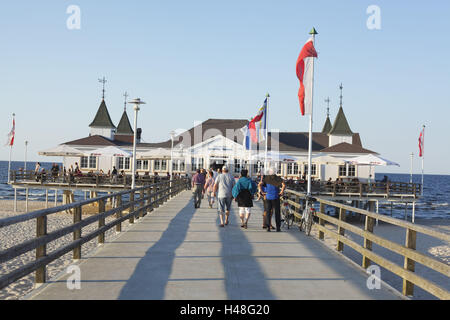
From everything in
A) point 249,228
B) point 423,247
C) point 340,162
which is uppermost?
point 340,162

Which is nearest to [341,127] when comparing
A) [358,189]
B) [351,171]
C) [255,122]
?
[351,171]

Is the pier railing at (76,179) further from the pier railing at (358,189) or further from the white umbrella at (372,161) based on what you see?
the white umbrella at (372,161)

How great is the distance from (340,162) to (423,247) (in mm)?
12137

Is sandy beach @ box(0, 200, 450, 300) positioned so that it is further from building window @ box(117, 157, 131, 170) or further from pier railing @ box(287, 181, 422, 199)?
building window @ box(117, 157, 131, 170)

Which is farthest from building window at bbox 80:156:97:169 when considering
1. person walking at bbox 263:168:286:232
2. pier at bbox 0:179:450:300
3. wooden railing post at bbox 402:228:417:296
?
wooden railing post at bbox 402:228:417:296

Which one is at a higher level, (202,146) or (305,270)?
(202,146)

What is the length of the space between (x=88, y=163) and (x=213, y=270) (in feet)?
131

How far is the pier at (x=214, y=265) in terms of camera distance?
570 centimetres

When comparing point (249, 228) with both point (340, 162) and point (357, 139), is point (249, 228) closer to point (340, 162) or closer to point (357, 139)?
point (340, 162)

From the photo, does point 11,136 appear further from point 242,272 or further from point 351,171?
point 242,272

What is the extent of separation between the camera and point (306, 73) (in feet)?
52.5

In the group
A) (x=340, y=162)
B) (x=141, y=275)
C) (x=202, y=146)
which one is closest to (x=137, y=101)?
(x=141, y=275)

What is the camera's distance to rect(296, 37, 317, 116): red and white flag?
15.8m

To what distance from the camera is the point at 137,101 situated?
63.1 feet
